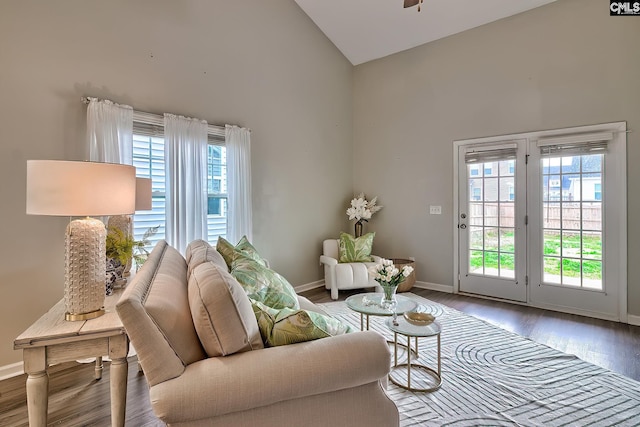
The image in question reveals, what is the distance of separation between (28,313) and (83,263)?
1.59 m

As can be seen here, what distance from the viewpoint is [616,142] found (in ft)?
11.2

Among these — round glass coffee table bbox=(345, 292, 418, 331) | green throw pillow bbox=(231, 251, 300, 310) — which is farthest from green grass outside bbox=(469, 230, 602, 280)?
green throw pillow bbox=(231, 251, 300, 310)

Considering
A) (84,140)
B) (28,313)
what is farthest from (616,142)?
(28,313)

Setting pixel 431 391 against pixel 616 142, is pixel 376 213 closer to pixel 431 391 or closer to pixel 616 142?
pixel 616 142

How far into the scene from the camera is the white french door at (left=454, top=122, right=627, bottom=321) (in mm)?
3471

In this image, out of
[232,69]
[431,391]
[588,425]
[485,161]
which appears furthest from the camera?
[485,161]

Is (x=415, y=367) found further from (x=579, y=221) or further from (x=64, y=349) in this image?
(x=579, y=221)

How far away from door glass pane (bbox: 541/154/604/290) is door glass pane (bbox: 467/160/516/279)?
14.3 inches

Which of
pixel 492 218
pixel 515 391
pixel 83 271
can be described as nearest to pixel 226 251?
pixel 83 271

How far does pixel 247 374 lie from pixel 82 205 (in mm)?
1040

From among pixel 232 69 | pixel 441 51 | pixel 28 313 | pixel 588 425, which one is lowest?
pixel 588 425

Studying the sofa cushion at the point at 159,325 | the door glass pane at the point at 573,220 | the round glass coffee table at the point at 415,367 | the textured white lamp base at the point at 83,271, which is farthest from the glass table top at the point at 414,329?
the door glass pane at the point at 573,220

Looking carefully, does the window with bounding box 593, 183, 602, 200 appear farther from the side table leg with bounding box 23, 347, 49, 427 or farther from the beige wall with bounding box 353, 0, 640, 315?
the side table leg with bounding box 23, 347, 49, 427

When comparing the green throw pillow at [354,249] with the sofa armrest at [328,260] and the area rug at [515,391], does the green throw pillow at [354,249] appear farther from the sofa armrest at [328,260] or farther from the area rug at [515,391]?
the area rug at [515,391]
